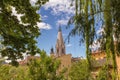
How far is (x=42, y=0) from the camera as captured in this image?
14891 mm

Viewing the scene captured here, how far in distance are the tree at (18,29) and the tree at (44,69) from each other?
14509mm

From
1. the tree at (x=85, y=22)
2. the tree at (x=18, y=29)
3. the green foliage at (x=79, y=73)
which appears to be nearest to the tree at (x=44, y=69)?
the green foliage at (x=79, y=73)

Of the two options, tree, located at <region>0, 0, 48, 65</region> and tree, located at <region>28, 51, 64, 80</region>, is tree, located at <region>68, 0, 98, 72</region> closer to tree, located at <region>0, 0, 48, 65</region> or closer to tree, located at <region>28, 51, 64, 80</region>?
tree, located at <region>0, 0, 48, 65</region>

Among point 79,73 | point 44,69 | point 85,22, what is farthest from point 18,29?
point 79,73

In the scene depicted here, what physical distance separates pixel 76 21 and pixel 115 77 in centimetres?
200

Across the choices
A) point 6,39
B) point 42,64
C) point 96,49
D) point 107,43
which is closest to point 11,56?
point 6,39

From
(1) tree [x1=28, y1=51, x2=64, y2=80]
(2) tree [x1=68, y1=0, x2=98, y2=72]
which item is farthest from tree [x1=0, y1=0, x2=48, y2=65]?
(1) tree [x1=28, y1=51, x2=64, y2=80]

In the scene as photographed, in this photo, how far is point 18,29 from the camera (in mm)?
13750

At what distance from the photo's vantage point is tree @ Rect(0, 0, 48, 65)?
13.2 m

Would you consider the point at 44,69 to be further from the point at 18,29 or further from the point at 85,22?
the point at 85,22

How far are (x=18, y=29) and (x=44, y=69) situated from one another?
52.3 feet

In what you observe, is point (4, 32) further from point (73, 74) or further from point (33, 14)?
point (73, 74)

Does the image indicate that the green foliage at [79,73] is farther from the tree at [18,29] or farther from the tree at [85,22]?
the tree at [85,22]

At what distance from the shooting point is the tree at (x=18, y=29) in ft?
43.4
